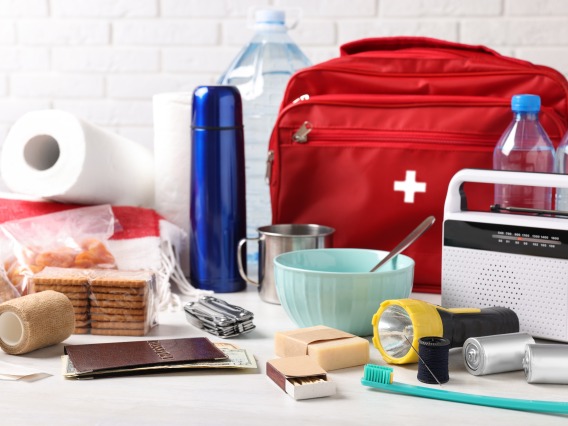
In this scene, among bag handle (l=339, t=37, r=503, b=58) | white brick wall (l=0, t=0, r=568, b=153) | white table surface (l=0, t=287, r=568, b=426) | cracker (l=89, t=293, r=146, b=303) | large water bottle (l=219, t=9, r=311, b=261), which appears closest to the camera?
white table surface (l=0, t=287, r=568, b=426)

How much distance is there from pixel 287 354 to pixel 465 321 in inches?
7.1

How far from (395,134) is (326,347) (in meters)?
0.42

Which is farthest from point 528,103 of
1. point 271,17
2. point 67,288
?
point 67,288

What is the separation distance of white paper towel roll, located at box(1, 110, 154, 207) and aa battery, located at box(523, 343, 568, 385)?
2.11ft

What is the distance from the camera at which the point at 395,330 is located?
0.84 m

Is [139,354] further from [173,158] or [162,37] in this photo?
[162,37]

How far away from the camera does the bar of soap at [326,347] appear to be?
2.65 feet

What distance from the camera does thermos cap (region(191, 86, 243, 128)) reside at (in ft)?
3.63

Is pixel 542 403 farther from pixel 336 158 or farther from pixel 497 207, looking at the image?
pixel 336 158

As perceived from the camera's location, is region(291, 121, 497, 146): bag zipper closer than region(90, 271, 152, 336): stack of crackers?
No

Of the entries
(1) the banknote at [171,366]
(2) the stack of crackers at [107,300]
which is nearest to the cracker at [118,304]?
(2) the stack of crackers at [107,300]

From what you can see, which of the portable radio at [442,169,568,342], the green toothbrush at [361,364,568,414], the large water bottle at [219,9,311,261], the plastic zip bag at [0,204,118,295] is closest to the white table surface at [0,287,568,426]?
the green toothbrush at [361,364,568,414]

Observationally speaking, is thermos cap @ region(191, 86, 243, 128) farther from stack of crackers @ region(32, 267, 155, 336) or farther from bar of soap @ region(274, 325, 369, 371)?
bar of soap @ region(274, 325, 369, 371)

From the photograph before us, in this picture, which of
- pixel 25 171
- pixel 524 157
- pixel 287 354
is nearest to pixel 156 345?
pixel 287 354
